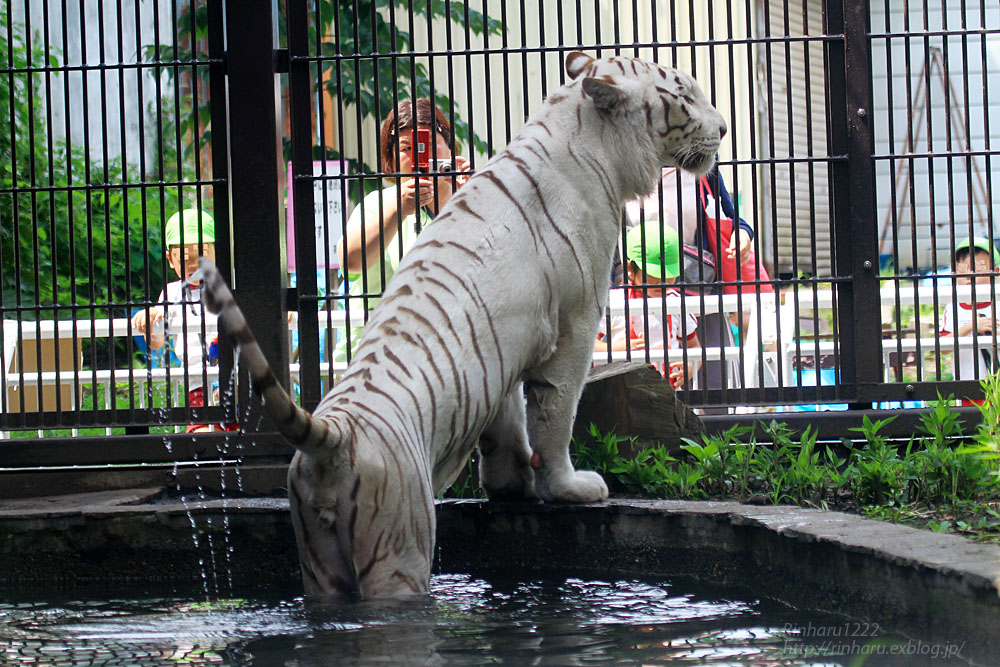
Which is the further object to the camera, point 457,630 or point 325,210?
point 325,210

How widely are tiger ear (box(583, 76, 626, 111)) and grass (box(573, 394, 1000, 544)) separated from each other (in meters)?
1.36

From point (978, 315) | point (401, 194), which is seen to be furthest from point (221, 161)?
point (978, 315)

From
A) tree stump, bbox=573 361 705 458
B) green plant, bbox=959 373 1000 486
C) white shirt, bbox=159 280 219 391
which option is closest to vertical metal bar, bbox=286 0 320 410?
white shirt, bbox=159 280 219 391

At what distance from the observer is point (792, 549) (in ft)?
10.5

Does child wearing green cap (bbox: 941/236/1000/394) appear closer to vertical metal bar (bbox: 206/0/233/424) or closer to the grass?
the grass

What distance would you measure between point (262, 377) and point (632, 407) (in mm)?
2280

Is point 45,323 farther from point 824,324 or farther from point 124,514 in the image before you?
point 824,324

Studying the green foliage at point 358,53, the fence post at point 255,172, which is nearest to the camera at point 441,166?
the green foliage at point 358,53

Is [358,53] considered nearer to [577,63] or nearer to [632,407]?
[577,63]

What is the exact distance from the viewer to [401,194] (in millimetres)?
5418

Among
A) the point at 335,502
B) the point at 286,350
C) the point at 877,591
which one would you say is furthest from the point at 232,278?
the point at 877,591

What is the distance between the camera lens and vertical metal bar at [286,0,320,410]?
16.8 ft

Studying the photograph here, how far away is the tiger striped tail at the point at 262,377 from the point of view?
2.47m

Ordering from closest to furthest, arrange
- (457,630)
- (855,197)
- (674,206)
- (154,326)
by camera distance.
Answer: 1. (457,630)
2. (855,197)
3. (154,326)
4. (674,206)
